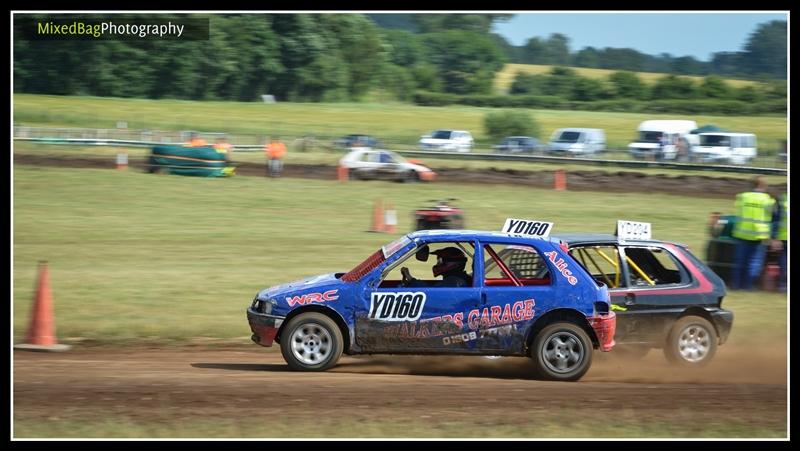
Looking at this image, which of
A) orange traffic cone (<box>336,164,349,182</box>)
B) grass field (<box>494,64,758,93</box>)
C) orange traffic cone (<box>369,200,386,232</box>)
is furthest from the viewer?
grass field (<box>494,64,758,93</box>)

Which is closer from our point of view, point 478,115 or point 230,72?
point 230,72

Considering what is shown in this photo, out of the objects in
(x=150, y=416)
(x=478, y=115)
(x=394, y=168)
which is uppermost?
(x=478, y=115)

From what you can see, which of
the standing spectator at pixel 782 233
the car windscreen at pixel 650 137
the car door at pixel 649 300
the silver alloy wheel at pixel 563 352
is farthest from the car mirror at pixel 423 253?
the car windscreen at pixel 650 137

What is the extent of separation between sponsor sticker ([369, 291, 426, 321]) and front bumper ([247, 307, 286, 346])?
3.11 ft

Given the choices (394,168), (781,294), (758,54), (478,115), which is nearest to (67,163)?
(394,168)

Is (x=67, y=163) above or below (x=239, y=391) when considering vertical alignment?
above

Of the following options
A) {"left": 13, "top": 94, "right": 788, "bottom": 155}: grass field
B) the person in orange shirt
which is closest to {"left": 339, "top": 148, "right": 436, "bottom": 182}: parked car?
the person in orange shirt

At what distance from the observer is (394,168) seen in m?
31.5

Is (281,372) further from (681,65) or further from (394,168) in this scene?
(681,65)

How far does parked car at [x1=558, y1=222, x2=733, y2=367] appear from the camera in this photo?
1087 cm

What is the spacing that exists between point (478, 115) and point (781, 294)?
38667 millimetres

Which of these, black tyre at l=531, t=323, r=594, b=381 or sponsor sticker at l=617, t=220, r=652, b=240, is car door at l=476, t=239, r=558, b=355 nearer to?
black tyre at l=531, t=323, r=594, b=381

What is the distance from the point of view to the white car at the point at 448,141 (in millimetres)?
43625

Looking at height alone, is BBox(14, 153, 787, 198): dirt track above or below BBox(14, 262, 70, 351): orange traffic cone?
above
